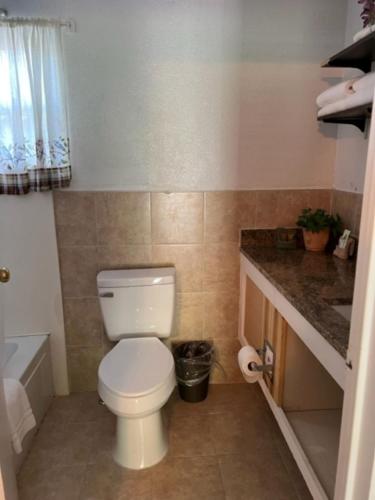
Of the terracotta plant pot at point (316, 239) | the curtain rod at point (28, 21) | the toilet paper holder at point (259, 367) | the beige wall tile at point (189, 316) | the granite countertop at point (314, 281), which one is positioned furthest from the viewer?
the beige wall tile at point (189, 316)

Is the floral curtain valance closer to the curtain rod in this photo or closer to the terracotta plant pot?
the curtain rod

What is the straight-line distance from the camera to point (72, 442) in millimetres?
1851

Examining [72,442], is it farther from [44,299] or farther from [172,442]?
[44,299]

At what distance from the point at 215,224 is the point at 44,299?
3.51 feet

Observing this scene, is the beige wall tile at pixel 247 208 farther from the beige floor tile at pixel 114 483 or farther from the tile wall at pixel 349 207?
the beige floor tile at pixel 114 483

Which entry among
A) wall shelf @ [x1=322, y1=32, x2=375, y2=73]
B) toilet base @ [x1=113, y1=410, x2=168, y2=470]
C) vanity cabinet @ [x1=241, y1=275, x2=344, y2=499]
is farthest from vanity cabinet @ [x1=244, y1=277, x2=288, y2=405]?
wall shelf @ [x1=322, y1=32, x2=375, y2=73]

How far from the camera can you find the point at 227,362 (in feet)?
7.43

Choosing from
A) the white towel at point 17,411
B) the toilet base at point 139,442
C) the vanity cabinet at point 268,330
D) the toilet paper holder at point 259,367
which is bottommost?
the toilet base at point 139,442

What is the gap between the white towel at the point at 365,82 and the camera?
51.8 inches

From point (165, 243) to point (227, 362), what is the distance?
851 millimetres

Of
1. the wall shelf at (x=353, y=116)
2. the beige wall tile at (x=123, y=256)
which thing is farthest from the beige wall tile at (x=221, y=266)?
the wall shelf at (x=353, y=116)

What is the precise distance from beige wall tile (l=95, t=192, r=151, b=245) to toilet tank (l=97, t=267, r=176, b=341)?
20cm

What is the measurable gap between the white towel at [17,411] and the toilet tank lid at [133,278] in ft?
1.97

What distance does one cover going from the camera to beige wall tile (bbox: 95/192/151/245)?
2.00 meters
